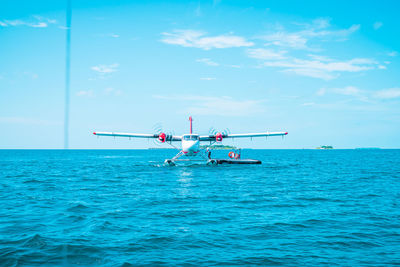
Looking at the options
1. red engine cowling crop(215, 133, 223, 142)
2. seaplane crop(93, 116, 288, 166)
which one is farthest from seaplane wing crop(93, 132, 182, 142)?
red engine cowling crop(215, 133, 223, 142)

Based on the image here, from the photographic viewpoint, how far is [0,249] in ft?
30.3

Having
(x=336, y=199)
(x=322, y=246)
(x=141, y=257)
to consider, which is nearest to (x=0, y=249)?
(x=141, y=257)

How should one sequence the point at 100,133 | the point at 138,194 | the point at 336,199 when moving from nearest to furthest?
the point at 336,199 → the point at 138,194 → the point at 100,133

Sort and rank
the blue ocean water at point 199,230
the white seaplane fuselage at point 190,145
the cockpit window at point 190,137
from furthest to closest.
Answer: the cockpit window at point 190,137 < the white seaplane fuselage at point 190,145 < the blue ocean water at point 199,230

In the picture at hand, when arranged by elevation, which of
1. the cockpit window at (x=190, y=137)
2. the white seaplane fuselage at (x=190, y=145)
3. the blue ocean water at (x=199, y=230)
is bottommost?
the blue ocean water at (x=199, y=230)

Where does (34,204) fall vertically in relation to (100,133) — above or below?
below

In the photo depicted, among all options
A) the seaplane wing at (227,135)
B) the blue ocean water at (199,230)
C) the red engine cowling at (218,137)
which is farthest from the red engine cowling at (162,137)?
the blue ocean water at (199,230)

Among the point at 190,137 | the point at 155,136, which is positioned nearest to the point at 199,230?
the point at 190,137

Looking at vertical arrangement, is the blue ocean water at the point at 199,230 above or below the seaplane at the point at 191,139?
below

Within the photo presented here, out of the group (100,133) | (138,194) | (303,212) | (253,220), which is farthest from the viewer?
(100,133)

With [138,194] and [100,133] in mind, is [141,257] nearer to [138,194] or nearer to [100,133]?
[138,194]

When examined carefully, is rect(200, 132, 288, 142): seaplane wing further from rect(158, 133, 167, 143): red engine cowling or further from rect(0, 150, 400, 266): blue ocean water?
rect(0, 150, 400, 266): blue ocean water

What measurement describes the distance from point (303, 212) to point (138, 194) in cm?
1089

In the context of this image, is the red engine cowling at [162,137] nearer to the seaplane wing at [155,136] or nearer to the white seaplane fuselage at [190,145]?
the seaplane wing at [155,136]
